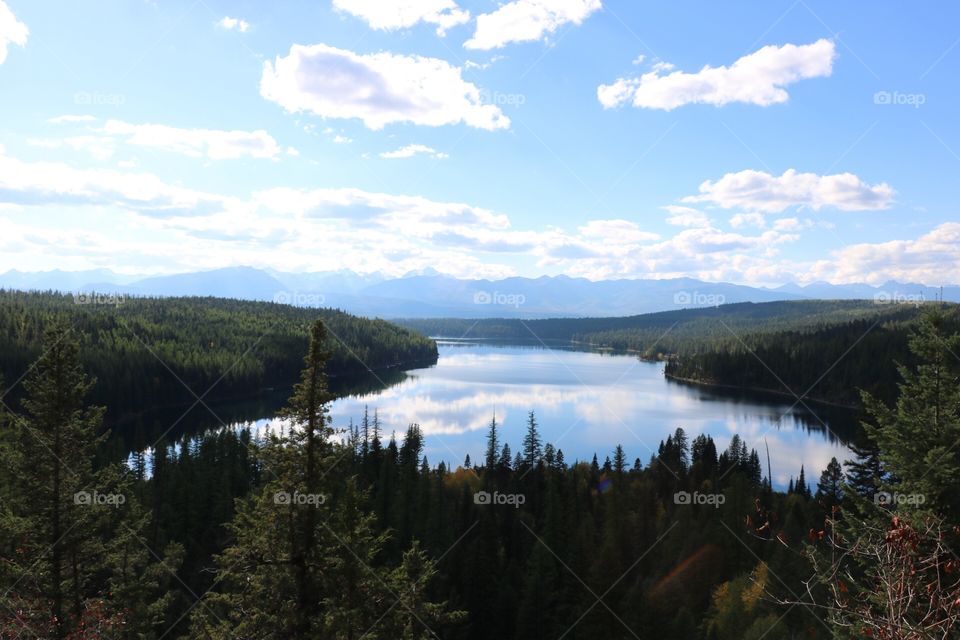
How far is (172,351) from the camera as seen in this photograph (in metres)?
130

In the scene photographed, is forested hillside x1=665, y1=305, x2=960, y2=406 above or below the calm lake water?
above

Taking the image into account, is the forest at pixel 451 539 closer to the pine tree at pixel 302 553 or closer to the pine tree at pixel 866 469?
the pine tree at pixel 302 553

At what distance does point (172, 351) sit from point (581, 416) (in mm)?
85223

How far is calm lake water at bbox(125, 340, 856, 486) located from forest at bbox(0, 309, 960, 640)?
24911 mm

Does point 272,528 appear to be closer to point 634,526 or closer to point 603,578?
point 603,578

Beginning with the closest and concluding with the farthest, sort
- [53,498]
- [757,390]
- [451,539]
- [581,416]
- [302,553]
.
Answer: [302,553], [53,498], [451,539], [581,416], [757,390]

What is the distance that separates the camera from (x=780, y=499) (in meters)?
50.9

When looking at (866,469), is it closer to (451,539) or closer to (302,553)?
(451,539)

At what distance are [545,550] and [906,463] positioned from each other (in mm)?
21607

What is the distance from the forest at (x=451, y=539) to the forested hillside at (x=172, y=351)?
42.4 m

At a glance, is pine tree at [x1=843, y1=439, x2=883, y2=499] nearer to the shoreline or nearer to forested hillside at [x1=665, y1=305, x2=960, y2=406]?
the shoreline

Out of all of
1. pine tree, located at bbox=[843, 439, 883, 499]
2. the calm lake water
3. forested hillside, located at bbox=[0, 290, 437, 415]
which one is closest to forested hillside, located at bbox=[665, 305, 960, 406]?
the calm lake water

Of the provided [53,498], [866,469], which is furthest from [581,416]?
[53,498]

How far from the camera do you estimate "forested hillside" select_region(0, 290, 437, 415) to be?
10575cm
